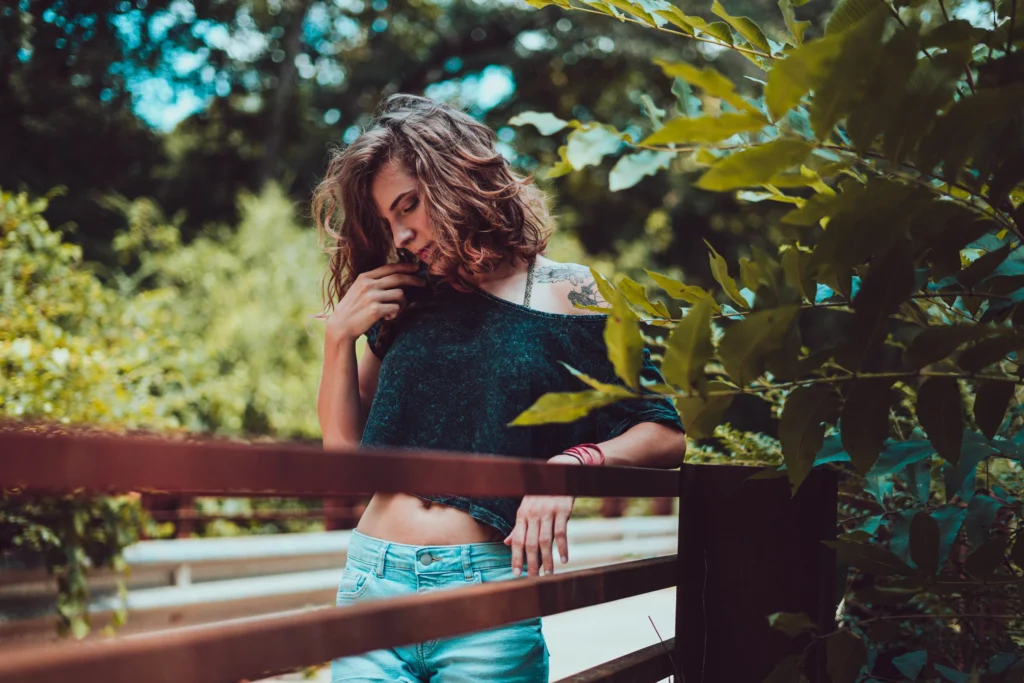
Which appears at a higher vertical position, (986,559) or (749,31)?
(749,31)

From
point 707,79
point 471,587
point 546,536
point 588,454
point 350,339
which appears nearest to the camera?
point 707,79

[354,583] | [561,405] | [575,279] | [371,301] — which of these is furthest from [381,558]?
[561,405]

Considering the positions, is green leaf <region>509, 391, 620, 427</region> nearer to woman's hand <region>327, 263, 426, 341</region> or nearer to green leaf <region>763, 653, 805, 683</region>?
green leaf <region>763, 653, 805, 683</region>

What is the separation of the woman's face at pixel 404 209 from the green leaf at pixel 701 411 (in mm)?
990

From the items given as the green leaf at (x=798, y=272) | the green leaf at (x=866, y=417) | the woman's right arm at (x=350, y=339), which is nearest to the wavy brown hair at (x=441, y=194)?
the woman's right arm at (x=350, y=339)

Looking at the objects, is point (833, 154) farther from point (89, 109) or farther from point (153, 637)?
point (89, 109)

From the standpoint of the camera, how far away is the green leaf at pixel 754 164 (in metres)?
0.77

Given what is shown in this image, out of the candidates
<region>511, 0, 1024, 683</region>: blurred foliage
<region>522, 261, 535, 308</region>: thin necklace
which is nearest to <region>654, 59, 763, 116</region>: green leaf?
<region>511, 0, 1024, 683</region>: blurred foliage

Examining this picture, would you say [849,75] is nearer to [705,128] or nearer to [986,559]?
[705,128]

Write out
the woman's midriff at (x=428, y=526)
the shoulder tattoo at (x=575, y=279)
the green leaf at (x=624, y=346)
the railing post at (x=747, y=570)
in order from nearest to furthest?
the green leaf at (x=624, y=346), the railing post at (x=747, y=570), the woman's midriff at (x=428, y=526), the shoulder tattoo at (x=575, y=279)

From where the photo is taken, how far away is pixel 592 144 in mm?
908

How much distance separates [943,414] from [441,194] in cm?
110

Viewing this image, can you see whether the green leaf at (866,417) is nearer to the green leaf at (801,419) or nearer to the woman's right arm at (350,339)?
the green leaf at (801,419)

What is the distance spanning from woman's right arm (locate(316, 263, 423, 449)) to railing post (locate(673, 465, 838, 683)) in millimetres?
740
